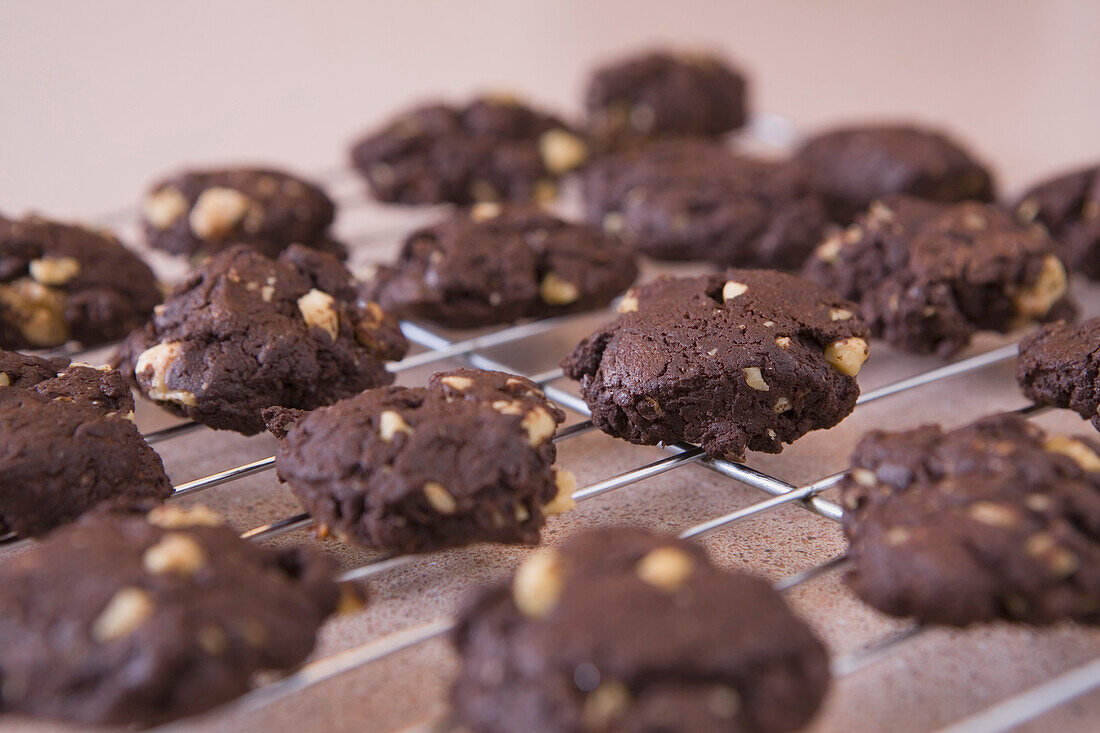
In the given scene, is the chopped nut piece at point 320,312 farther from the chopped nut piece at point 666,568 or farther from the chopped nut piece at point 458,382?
the chopped nut piece at point 666,568

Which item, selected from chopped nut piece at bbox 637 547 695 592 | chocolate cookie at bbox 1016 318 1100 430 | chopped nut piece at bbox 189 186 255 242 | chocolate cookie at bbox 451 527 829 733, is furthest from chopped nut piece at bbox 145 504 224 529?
chocolate cookie at bbox 1016 318 1100 430

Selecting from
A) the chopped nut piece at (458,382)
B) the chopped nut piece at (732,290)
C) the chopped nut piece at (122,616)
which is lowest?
the chopped nut piece at (122,616)

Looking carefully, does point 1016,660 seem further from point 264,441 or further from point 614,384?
point 264,441

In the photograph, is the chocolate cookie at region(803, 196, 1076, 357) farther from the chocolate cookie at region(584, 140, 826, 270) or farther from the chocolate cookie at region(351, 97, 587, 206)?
the chocolate cookie at region(351, 97, 587, 206)

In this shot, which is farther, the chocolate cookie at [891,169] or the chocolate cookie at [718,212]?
the chocolate cookie at [891,169]

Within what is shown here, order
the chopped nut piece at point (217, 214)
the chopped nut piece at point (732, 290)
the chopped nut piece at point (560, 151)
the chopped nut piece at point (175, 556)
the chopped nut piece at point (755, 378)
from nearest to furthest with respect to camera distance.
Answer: the chopped nut piece at point (175, 556) → the chopped nut piece at point (755, 378) → the chopped nut piece at point (732, 290) → the chopped nut piece at point (217, 214) → the chopped nut piece at point (560, 151)

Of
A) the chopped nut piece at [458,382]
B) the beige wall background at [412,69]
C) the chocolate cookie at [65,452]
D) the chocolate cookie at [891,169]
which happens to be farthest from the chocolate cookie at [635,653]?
the beige wall background at [412,69]

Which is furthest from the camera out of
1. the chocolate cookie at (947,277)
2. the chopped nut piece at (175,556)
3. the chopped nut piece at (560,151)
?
the chopped nut piece at (560,151)
